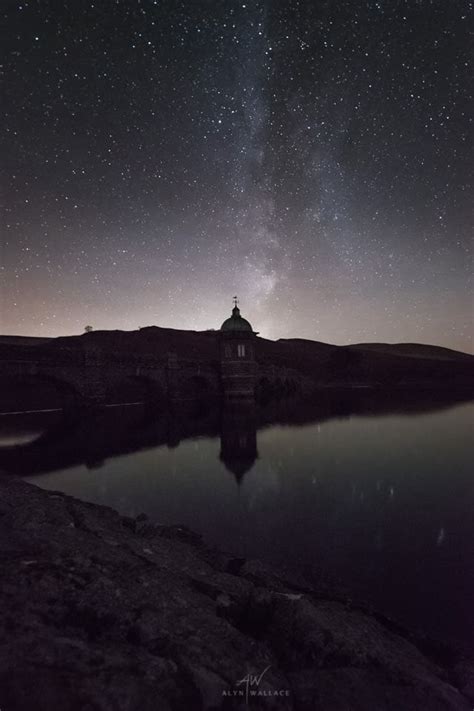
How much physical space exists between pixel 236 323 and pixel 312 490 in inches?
1224

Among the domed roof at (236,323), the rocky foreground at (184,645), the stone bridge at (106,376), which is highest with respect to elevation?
the domed roof at (236,323)

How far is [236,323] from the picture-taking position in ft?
141

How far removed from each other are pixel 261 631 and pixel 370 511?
24.2ft

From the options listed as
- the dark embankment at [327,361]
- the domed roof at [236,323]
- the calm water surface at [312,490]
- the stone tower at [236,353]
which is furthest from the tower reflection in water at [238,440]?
the dark embankment at [327,361]

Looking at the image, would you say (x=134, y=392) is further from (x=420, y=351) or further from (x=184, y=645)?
(x=420, y=351)

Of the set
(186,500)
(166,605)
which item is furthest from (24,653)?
(186,500)

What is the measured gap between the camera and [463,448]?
21.1m

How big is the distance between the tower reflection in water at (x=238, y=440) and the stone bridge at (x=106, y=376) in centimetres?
655

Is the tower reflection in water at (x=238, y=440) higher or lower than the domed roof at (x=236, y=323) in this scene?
lower

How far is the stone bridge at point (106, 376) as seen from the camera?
30.7 m

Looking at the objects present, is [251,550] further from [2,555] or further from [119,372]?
[119,372]

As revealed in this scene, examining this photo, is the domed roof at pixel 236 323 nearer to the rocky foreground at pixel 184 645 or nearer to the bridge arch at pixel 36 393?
the bridge arch at pixel 36 393

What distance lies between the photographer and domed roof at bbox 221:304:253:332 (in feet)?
140

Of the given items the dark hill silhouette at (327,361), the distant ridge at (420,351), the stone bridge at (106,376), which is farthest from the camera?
the distant ridge at (420,351)
